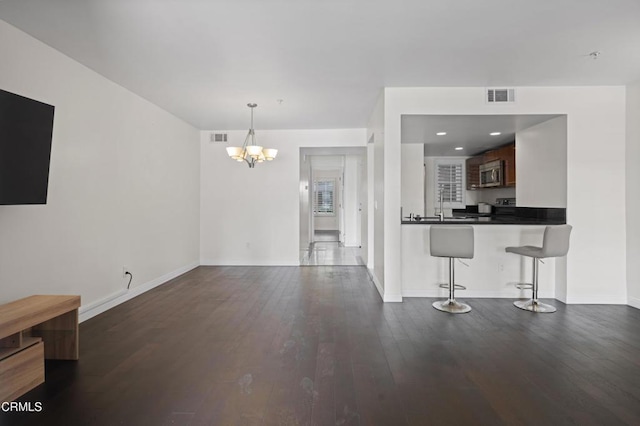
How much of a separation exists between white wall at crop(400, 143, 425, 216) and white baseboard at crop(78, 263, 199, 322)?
15.6ft

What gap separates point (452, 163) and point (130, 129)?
7.08 m

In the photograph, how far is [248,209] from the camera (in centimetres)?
696

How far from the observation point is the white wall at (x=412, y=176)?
7.13 metres

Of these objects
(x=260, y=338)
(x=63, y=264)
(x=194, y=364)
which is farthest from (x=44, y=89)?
(x=260, y=338)

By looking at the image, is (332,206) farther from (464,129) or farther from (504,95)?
(504,95)

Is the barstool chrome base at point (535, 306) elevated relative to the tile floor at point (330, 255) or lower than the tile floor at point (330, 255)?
lower

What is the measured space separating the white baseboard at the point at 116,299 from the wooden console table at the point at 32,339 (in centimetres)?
83

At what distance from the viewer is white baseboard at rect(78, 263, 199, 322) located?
145 inches

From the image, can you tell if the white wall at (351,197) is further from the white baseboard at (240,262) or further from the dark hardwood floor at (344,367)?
the dark hardwood floor at (344,367)

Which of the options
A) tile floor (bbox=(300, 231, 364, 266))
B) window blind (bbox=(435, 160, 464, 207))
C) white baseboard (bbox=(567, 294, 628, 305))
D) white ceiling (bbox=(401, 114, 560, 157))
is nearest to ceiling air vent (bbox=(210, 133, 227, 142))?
tile floor (bbox=(300, 231, 364, 266))

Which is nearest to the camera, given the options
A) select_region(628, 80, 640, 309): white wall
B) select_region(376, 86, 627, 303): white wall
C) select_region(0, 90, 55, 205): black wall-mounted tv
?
select_region(0, 90, 55, 205): black wall-mounted tv

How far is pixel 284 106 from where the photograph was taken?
5.20 metres

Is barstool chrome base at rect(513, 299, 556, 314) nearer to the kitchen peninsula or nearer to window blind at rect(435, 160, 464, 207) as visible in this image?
the kitchen peninsula

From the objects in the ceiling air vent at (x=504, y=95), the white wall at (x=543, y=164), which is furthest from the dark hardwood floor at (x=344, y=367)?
the ceiling air vent at (x=504, y=95)
